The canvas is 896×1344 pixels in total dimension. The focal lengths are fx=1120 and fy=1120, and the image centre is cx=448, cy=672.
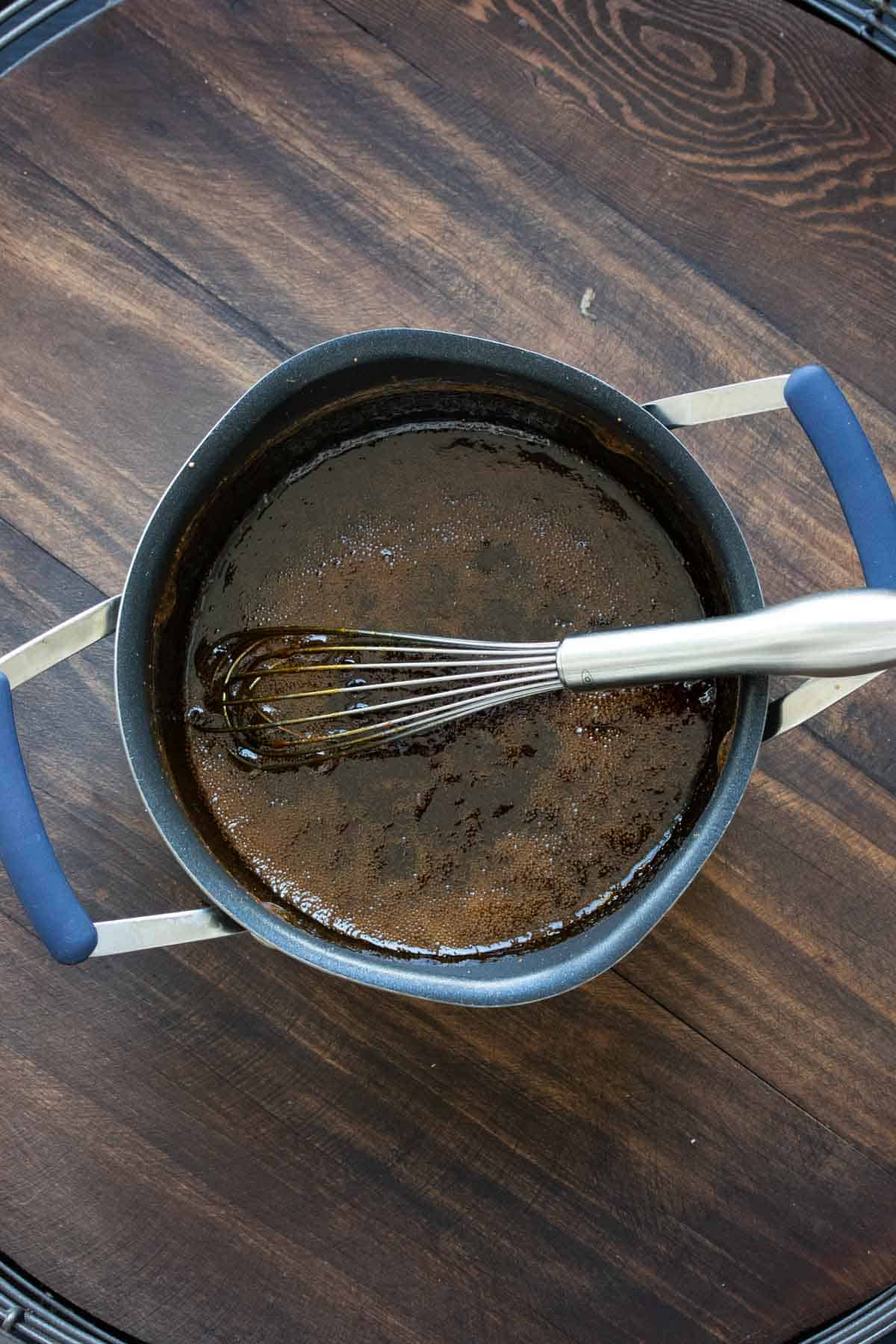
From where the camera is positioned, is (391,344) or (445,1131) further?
(445,1131)

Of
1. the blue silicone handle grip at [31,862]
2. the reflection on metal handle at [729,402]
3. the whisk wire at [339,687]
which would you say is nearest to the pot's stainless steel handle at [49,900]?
the blue silicone handle grip at [31,862]

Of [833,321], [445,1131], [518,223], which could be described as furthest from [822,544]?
[445,1131]

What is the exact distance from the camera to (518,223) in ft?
1.84

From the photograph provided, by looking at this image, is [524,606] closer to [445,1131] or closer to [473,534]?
[473,534]

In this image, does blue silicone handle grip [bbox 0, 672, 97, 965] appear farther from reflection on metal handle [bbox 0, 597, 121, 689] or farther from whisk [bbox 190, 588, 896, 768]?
whisk [bbox 190, 588, 896, 768]

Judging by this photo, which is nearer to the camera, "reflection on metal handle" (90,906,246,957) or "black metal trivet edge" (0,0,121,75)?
"reflection on metal handle" (90,906,246,957)

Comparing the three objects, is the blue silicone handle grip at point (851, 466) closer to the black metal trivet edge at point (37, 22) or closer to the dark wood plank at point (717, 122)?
the dark wood plank at point (717, 122)

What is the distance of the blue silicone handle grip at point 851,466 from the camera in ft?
1.40

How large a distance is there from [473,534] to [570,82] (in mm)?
236

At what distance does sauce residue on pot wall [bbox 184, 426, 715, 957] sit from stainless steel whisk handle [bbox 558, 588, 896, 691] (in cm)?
8

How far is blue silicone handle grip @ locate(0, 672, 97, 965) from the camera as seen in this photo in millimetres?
424

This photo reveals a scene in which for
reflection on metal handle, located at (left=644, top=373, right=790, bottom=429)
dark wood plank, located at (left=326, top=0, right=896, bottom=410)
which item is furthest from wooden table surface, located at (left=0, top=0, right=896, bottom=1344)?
reflection on metal handle, located at (left=644, top=373, right=790, bottom=429)

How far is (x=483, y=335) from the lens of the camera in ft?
1.84

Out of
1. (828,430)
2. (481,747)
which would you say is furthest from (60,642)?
(828,430)
